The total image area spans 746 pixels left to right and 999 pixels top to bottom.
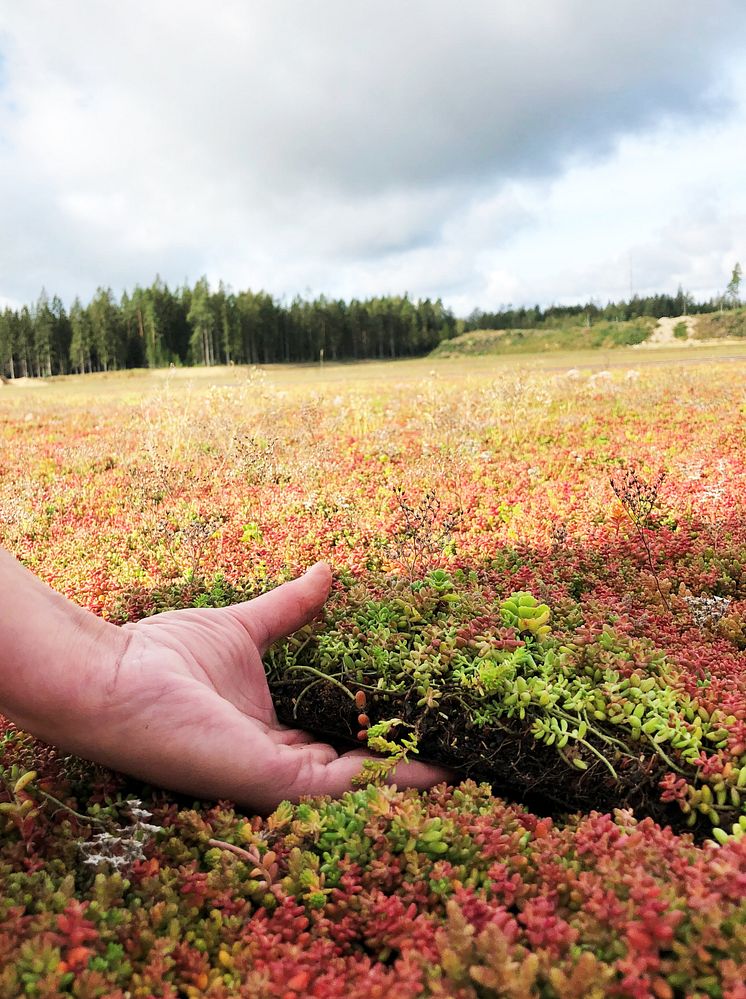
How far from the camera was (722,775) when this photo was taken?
284 centimetres

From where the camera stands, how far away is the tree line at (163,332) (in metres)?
88.6

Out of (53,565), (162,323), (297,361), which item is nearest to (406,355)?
(297,361)

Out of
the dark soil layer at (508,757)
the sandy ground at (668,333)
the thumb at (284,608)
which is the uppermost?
the sandy ground at (668,333)

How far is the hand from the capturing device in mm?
2770

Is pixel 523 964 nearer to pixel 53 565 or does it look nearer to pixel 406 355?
pixel 53 565

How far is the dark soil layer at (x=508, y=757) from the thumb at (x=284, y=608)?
0.28 m

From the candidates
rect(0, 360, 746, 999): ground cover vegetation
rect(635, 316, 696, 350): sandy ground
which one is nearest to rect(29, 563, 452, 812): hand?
rect(0, 360, 746, 999): ground cover vegetation

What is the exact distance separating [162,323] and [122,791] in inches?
3677

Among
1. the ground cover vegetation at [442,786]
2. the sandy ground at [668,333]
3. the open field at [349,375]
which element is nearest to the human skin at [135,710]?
the ground cover vegetation at [442,786]

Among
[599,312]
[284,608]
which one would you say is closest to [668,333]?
[599,312]

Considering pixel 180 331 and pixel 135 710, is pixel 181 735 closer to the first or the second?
pixel 135 710

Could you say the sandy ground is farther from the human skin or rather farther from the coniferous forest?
the human skin

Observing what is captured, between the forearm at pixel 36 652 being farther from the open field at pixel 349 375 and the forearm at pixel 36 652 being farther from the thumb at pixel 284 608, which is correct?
the open field at pixel 349 375

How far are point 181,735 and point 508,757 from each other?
57.7 inches
